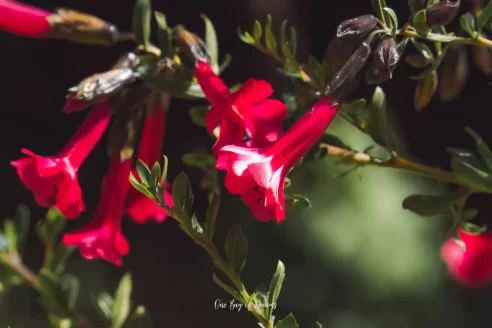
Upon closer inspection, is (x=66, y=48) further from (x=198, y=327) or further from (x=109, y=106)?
(x=109, y=106)

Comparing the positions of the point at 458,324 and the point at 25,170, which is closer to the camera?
the point at 25,170

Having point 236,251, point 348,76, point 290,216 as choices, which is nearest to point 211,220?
point 236,251

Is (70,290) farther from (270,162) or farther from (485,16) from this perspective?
(485,16)

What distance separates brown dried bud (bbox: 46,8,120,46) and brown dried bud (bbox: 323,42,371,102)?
0.70 feet

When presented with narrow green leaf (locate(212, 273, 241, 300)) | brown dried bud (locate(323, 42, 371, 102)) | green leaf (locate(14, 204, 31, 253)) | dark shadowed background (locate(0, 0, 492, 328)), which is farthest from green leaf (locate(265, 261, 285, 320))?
dark shadowed background (locate(0, 0, 492, 328))

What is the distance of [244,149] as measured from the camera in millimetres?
479

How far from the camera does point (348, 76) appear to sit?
18.9 inches

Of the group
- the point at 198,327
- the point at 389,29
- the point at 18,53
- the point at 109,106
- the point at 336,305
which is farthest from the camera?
the point at 18,53

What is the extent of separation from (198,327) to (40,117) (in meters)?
1.03

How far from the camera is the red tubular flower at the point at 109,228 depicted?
589 millimetres

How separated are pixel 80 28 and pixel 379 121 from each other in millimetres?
271

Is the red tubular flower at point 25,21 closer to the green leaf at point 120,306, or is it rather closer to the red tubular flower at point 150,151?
the red tubular flower at point 150,151

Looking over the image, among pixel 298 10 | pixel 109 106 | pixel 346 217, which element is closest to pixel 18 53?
pixel 298 10

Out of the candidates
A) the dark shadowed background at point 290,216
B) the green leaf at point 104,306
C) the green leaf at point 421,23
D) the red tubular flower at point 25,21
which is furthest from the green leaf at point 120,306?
the dark shadowed background at point 290,216
